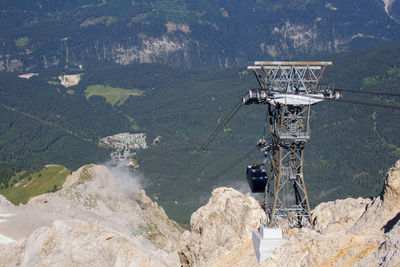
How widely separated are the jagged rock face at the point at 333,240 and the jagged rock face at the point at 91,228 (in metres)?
6.08

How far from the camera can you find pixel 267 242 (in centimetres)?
4741

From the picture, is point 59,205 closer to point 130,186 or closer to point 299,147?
point 130,186

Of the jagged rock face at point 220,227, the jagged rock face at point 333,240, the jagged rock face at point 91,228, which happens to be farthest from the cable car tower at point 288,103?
the jagged rock face at point 91,228

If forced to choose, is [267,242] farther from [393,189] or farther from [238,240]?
[393,189]

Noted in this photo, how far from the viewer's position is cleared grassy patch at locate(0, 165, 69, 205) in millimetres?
153538

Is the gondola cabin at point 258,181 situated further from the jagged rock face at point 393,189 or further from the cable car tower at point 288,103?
the jagged rock face at point 393,189

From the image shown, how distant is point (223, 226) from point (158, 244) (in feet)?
156

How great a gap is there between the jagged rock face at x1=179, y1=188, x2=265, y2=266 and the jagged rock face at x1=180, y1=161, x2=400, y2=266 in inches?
3.9

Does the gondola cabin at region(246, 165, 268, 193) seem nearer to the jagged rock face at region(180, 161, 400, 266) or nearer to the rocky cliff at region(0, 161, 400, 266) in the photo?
the rocky cliff at region(0, 161, 400, 266)

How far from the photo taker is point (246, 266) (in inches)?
1892

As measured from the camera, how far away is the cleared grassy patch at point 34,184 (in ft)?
504

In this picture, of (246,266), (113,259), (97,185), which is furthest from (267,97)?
(97,185)

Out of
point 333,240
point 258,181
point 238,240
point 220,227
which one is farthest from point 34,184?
point 333,240

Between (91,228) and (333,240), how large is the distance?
3287cm
